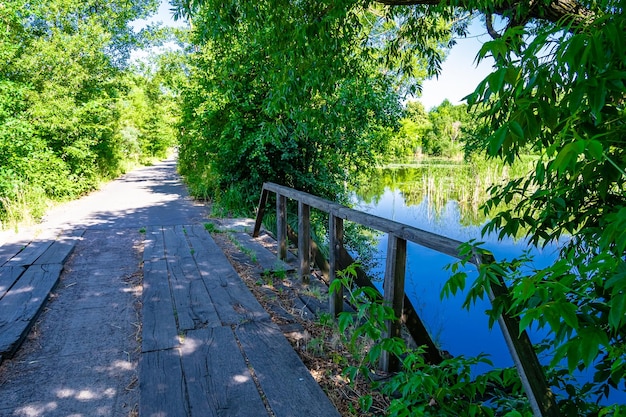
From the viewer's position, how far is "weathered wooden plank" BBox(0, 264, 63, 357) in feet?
9.05

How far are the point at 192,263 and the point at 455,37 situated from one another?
16.5ft

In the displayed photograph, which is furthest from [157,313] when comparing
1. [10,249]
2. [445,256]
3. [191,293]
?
[445,256]

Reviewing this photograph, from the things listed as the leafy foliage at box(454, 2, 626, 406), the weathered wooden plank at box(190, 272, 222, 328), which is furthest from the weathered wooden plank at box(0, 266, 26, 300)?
the leafy foliage at box(454, 2, 626, 406)

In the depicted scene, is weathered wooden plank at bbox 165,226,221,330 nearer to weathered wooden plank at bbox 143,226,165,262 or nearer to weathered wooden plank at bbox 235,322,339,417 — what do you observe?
weathered wooden plank at bbox 143,226,165,262

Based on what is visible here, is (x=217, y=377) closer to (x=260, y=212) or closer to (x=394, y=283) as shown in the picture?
(x=394, y=283)

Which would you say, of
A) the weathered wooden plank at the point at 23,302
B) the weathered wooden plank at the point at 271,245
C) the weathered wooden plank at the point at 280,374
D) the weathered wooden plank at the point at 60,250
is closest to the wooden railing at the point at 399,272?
the weathered wooden plank at the point at 271,245

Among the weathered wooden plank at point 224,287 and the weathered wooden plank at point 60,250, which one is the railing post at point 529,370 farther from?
the weathered wooden plank at point 60,250

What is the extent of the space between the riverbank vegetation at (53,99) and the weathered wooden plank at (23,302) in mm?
3678

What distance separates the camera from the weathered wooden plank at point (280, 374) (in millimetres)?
2066

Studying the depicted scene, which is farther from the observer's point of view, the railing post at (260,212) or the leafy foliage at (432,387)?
the railing post at (260,212)

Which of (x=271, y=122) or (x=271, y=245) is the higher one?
(x=271, y=122)

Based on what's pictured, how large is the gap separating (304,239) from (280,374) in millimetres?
1759

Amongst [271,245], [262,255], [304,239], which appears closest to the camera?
[304,239]

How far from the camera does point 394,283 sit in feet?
8.04
